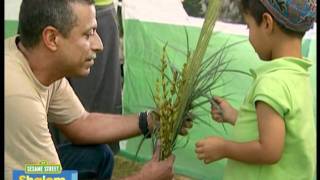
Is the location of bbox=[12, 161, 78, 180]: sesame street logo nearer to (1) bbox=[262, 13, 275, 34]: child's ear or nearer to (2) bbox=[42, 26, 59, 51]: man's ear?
(2) bbox=[42, 26, 59, 51]: man's ear

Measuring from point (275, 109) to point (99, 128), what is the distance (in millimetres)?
699

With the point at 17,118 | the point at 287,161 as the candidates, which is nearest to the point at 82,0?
the point at 17,118

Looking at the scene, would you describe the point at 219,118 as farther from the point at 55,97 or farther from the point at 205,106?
the point at 55,97

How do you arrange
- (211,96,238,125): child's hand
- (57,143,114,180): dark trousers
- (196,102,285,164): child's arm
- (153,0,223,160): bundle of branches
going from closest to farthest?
1. (196,102,285,164): child's arm
2. (153,0,223,160): bundle of branches
3. (211,96,238,125): child's hand
4. (57,143,114,180): dark trousers

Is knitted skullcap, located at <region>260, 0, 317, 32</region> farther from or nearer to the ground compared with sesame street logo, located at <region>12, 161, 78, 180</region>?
farther from the ground

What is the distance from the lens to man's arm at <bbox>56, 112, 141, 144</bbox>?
6.64ft

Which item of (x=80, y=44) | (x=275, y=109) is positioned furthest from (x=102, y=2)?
(x=275, y=109)

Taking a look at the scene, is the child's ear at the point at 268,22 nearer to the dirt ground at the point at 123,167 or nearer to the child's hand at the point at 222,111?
the child's hand at the point at 222,111

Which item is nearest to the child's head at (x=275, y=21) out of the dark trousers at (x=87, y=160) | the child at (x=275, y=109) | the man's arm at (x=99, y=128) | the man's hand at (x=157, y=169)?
the child at (x=275, y=109)

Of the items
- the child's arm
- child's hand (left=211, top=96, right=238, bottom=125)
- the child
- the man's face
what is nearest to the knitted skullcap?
the child

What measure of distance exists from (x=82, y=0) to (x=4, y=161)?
513 mm

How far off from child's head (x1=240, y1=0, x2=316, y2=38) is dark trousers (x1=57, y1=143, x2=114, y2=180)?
742 millimetres

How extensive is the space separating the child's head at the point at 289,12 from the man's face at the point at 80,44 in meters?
0.48

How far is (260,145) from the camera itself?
164 cm
